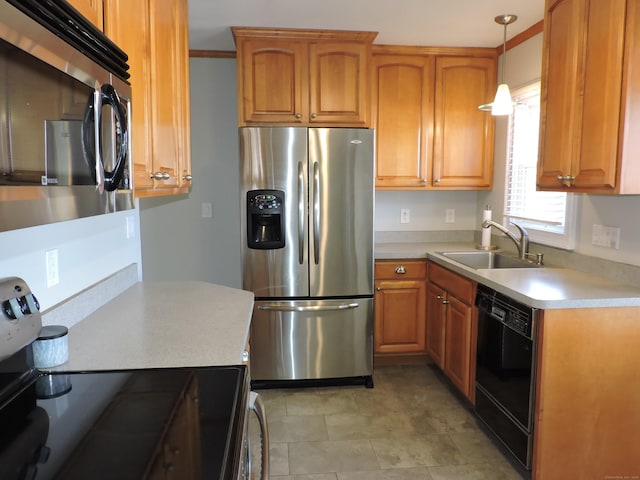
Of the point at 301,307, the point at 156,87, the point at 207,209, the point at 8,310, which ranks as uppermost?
the point at 156,87

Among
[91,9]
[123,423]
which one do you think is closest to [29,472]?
[123,423]

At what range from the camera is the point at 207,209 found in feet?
12.2

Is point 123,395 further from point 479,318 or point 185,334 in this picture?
point 479,318

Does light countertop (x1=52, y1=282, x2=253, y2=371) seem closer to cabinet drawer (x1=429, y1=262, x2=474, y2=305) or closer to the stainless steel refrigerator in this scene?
the stainless steel refrigerator

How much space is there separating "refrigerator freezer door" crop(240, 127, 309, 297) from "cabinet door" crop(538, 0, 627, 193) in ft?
4.53

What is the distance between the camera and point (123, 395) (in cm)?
112

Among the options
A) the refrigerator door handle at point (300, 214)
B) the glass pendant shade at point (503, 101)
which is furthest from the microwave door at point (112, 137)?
the glass pendant shade at point (503, 101)

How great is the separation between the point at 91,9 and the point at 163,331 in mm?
956

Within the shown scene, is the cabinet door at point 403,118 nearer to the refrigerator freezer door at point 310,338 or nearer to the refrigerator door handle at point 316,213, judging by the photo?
the refrigerator door handle at point 316,213

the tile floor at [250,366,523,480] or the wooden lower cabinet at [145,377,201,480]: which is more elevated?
the wooden lower cabinet at [145,377,201,480]

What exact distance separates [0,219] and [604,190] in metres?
2.12

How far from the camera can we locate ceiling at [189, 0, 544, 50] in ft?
8.73

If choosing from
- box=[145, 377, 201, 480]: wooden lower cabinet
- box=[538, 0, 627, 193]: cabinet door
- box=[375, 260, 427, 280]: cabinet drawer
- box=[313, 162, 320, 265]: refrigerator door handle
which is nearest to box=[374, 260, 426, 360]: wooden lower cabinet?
box=[375, 260, 427, 280]: cabinet drawer

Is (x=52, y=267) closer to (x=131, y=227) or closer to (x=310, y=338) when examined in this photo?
(x=131, y=227)
